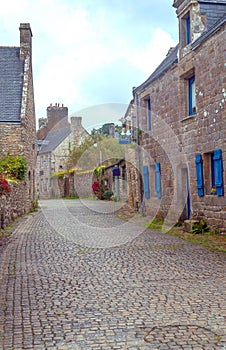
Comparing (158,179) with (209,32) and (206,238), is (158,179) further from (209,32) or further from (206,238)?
(209,32)

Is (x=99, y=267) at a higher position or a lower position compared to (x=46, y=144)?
lower

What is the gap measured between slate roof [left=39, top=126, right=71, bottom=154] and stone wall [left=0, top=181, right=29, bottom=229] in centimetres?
2872

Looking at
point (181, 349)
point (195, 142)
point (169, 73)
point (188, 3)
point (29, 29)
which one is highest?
point (29, 29)

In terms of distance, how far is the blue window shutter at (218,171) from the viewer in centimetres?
1125

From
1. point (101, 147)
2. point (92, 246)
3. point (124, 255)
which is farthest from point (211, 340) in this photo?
point (101, 147)

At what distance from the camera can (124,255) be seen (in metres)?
9.04

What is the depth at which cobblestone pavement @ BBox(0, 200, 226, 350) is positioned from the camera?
4.23 metres

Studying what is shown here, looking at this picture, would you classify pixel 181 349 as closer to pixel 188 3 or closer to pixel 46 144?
pixel 188 3

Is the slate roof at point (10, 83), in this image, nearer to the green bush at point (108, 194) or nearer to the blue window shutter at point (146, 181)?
the blue window shutter at point (146, 181)

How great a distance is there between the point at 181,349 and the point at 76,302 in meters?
1.93

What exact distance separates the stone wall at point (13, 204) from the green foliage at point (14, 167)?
0.42 m

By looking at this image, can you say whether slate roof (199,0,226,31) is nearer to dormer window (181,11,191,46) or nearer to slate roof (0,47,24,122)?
dormer window (181,11,191,46)

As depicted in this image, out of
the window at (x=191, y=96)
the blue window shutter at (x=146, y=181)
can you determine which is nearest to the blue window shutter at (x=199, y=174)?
the window at (x=191, y=96)

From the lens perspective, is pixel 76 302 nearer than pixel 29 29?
Yes
